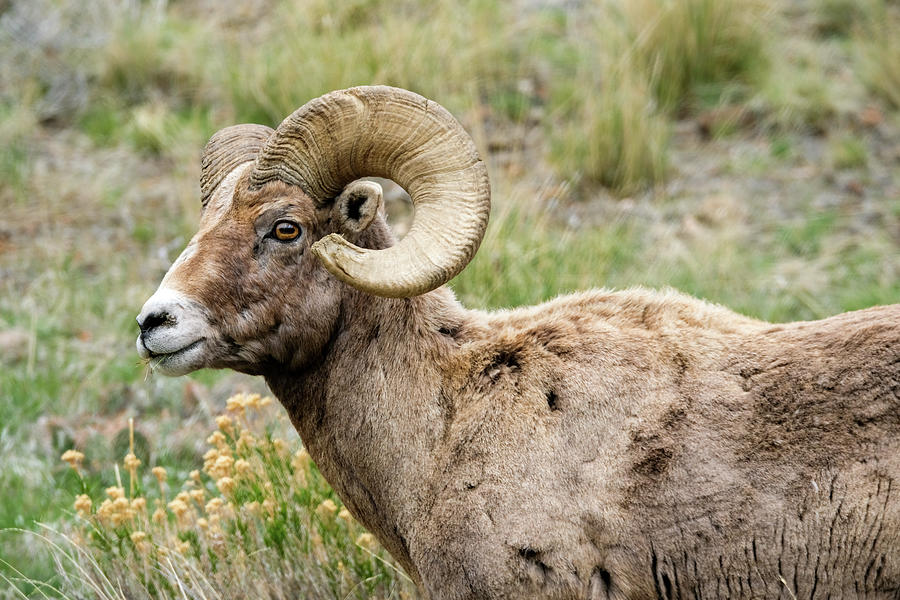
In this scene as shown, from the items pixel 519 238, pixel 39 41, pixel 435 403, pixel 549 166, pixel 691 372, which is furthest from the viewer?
pixel 39 41

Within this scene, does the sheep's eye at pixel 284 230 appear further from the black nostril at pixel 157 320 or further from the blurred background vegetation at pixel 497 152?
the blurred background vegetation at pixel 497 152

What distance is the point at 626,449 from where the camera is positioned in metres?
4.43

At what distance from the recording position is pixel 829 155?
37.0 ft

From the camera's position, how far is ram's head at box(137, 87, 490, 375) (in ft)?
14.9

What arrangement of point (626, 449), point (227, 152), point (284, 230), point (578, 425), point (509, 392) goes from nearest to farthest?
point (626, 449)
point (578, 425)
point (509, 392)
point (284, 230)
point (227, 152)

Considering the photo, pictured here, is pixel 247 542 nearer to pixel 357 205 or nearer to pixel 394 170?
pixel 357 205

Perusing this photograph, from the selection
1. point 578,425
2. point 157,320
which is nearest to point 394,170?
point 157,320

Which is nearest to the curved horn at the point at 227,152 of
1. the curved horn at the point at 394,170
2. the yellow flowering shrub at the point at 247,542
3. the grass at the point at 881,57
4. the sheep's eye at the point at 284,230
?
the curved horn at the point at 394,170

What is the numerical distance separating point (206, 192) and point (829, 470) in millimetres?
3107

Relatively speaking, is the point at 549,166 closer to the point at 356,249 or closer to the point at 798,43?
the point at 798,43

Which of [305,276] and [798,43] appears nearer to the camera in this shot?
[305,276]

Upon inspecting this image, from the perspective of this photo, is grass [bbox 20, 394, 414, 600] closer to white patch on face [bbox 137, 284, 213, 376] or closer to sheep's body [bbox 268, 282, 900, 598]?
sheep's body [bbox 268, 282, 900, 598]

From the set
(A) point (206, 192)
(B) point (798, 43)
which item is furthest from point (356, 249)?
(B) point (798, 43)

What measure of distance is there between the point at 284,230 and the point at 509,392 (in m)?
1.23
